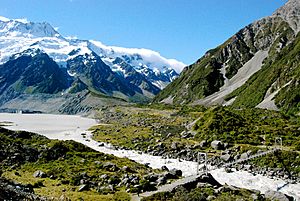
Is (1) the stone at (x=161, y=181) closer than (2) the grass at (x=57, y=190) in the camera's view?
No

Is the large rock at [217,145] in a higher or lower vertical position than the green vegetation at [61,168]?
higher

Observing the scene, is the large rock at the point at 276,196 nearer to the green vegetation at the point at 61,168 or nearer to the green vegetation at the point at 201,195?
the green vegetation at the point at 201,195

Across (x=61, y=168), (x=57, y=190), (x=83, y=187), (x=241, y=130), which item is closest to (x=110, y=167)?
(x=61, y=168)

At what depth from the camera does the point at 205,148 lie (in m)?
75.9

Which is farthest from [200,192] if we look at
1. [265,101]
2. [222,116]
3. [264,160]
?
[265,101]

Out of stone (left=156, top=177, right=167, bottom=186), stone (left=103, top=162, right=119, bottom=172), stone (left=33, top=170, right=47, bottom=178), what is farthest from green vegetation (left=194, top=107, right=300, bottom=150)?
stone (left=33, top=170, right=47, bottom=178)

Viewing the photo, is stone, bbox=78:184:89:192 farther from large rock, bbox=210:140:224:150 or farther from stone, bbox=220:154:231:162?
large rock, bbox=210:140:224:150

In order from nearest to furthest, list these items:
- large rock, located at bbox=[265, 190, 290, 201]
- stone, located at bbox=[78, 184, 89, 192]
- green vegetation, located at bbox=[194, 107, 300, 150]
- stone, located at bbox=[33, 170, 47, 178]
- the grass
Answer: large rock, located at bbox=[265, 190, 290, 201] → the grass → stone, located at bbox=[78, 184, 89, 192] → stone, located at bbox=[33, 170, 47, 178] → green vegetation, located at bbox=[194, 107, 300, 150]

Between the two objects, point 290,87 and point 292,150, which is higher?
point 290,87

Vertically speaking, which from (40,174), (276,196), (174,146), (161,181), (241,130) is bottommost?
(40,174)

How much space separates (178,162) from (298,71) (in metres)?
135

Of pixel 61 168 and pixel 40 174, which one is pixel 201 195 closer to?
pixel 40 174

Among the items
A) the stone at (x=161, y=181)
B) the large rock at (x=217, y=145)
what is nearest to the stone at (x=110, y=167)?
the stone at (x=161, y=181)

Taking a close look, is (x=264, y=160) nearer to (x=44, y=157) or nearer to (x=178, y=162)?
(x=178, y=162)
